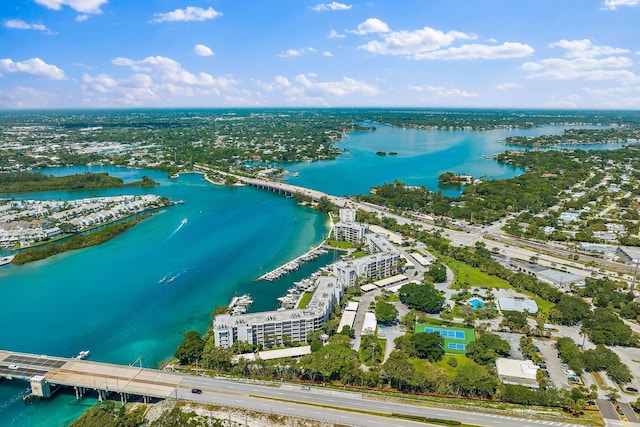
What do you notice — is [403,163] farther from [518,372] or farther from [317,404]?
[317,404]

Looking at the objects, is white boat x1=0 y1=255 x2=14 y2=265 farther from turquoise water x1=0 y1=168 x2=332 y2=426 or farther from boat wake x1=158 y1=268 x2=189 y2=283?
boat wake x1=158 y1=268 x2=189 y2=283

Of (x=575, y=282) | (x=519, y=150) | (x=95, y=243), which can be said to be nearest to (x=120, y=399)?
(x=95, y=243)

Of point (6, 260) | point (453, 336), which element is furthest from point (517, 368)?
point (6, 260)

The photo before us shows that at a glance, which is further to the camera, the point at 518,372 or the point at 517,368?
the point at 517,368

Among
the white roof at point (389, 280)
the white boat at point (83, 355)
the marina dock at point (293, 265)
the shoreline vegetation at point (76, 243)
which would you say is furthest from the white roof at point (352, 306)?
the shoreline vegetation at point (76, 243)

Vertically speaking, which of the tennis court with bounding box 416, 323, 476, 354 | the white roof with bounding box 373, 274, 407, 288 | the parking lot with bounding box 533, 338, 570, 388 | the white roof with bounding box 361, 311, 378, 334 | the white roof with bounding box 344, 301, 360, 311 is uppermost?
the white roof with bounding box 373, 274, 407, 288

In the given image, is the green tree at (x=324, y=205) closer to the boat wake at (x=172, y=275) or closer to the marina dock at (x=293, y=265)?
the marina dock at (x=293, y=265)

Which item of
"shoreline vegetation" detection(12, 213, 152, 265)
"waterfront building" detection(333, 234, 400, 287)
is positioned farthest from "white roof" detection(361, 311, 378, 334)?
"shoreline vegetation" detection(12, 213, 152, 265)
